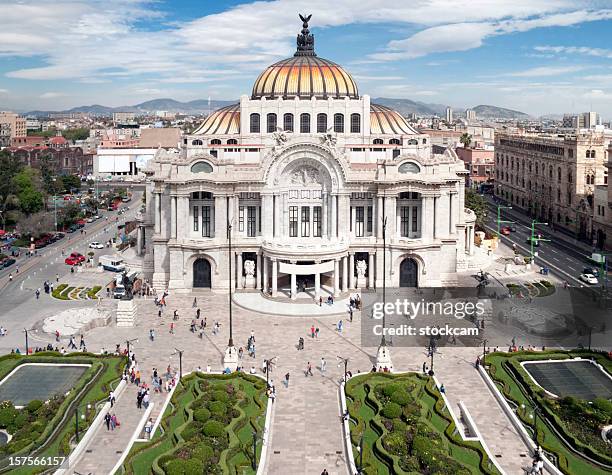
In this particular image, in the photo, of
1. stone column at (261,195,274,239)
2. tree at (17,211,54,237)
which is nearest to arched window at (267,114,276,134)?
stone column at (261,195,274,239)

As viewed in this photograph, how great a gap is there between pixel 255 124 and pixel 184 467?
62.9 meters

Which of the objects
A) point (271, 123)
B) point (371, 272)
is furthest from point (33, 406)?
point (271, 123)

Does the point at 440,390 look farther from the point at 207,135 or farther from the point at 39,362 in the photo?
the point at 207,135

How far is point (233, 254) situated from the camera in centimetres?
8331

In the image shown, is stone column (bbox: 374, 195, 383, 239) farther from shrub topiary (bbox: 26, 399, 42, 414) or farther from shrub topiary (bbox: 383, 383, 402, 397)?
shrub topiary (bbox: 26, 399, 42, 414)

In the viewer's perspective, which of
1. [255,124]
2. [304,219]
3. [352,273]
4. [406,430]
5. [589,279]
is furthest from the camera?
[255,124]

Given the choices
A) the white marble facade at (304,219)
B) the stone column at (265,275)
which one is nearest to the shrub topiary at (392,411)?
the white marble facade at (304,219)

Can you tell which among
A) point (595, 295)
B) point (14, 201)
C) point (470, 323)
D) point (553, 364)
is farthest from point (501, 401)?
point (14, 201)

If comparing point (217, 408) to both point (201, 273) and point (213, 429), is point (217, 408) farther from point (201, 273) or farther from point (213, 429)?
point (201, 273)

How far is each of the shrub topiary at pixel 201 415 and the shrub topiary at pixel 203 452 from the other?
4.01m

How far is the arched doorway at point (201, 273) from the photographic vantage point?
8412 cm

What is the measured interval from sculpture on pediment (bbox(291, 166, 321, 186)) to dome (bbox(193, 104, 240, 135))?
17.2m

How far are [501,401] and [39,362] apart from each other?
37.6m

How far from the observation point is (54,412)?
48281mm
